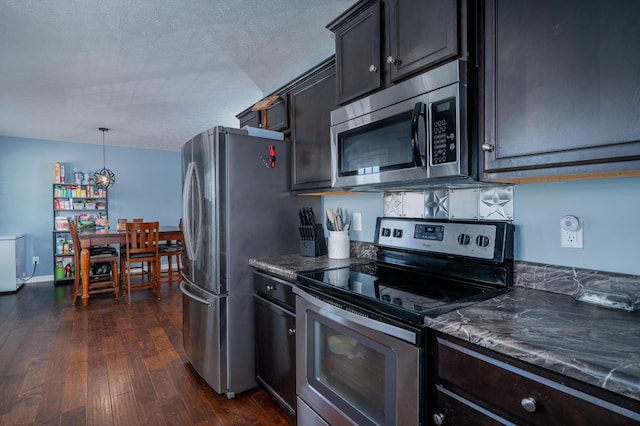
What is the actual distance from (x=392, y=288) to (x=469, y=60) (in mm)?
894

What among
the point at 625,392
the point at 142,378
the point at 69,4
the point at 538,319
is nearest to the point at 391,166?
the point at 538,319

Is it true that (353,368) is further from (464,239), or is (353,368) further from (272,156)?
(272,156)

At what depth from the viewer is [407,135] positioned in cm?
138

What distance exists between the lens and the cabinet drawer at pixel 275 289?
69.3 inches

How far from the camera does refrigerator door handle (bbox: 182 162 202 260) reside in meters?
2.22

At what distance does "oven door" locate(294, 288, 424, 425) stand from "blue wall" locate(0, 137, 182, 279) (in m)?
5.86

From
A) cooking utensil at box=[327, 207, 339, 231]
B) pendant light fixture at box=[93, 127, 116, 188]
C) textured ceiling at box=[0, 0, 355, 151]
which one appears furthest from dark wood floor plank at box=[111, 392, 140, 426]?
pendant light fixture at box=[93, 127, 116, 188]

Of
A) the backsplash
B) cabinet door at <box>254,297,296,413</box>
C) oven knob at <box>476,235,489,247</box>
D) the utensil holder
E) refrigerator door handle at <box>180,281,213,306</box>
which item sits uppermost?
the backsplash

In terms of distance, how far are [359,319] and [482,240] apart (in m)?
0.63

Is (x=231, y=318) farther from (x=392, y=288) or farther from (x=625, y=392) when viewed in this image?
(x=625, y=392)

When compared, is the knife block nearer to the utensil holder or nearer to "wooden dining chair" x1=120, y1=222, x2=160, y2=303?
the utensil holder

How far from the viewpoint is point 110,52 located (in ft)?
8.13

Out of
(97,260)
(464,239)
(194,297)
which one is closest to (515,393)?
(464,239)

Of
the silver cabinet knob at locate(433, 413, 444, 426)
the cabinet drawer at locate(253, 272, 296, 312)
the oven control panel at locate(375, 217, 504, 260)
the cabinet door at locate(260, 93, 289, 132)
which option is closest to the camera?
the silver cabinet knob at locate(433, 413, 444, 426)
